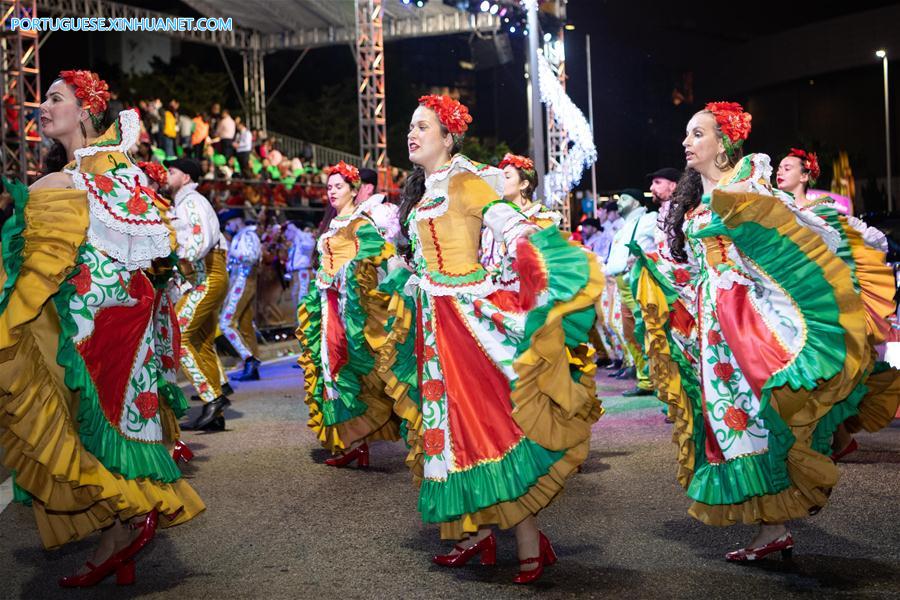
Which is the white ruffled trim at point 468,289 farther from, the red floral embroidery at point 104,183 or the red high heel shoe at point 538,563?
the red floral embroidery at point 104,183

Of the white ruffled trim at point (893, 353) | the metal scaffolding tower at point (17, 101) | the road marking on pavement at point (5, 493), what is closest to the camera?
the road marking on pavement at point (5, 493)

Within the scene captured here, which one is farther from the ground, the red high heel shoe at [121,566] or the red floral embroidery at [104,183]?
the red floral embroidery at [104,183]

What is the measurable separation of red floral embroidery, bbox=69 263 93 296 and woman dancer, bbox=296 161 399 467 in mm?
3105

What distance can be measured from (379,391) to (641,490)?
2.09m

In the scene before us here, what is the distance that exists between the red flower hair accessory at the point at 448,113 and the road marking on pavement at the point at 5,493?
3347mm

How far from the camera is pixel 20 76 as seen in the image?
16.1 m

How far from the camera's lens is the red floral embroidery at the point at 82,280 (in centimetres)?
477

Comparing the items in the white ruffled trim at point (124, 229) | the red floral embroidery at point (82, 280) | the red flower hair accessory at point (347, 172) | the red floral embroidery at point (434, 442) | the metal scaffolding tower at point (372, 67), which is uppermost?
the metal scaffolding tower at point (372, 67)

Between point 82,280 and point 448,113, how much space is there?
1.89 metres

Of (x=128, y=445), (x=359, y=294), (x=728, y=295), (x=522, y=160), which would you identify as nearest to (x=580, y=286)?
(x=728, y=295)

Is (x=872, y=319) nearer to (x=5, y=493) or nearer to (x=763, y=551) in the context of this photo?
(x=763, y=551)

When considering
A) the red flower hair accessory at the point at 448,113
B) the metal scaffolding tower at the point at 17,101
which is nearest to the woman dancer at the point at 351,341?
the red flower hair accessory at the point at 448,113

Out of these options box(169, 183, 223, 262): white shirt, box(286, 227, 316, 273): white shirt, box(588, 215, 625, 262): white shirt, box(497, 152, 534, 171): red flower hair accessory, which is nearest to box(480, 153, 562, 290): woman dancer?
box(497, 152, 534, 171): red flower hair accessory

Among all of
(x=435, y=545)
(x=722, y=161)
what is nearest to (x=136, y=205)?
(x=435, y=545)
